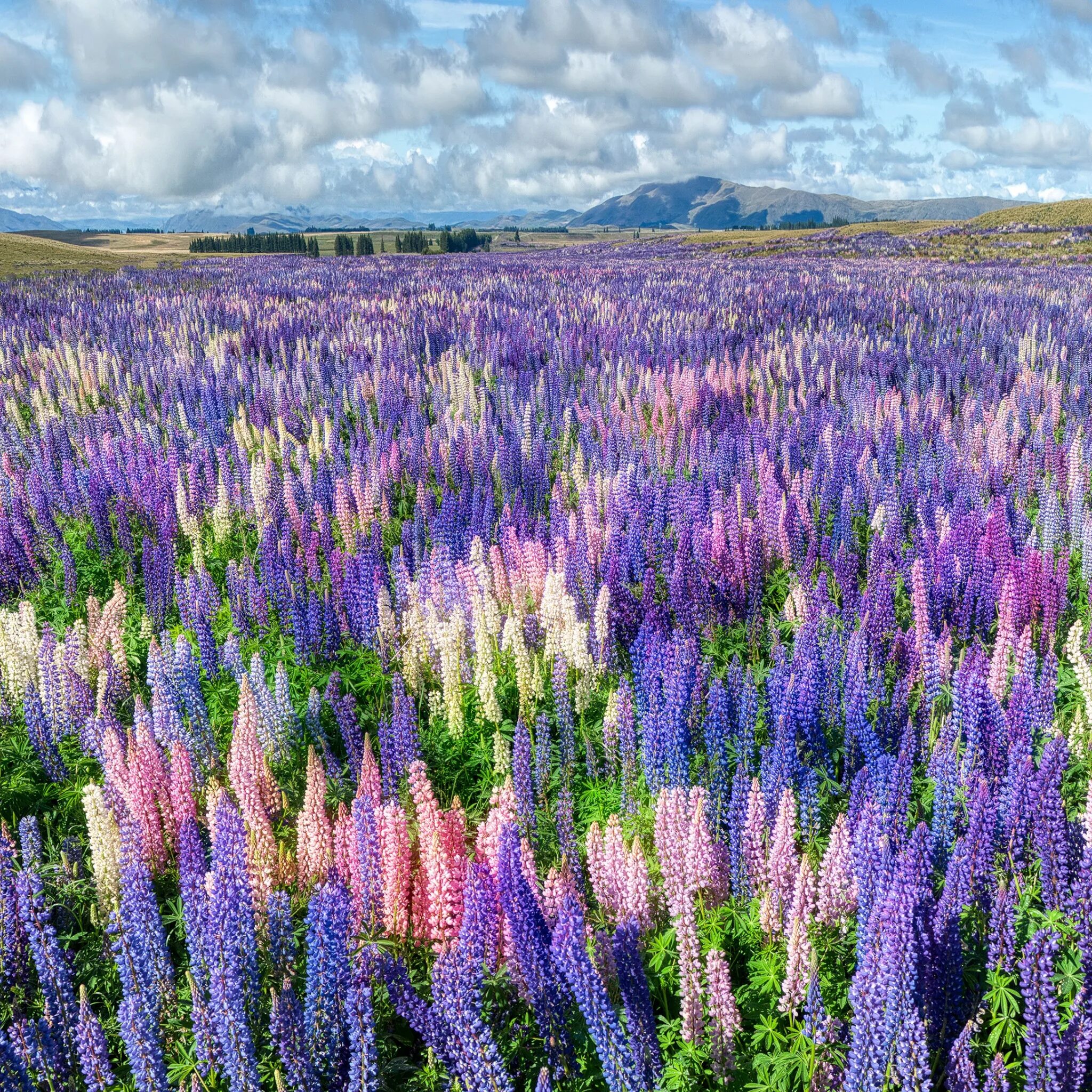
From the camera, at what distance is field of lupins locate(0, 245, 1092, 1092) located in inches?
91.8

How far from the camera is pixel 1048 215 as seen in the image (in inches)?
2360

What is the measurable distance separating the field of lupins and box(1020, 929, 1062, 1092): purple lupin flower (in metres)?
0.01

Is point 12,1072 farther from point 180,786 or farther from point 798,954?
point 798,954

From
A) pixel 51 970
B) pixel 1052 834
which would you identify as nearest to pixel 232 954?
pixel 51 970

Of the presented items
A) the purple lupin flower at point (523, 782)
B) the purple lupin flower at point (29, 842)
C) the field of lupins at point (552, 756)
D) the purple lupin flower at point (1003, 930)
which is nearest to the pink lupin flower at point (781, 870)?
the field of lupins at point (552, 756)

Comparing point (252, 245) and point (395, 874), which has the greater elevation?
point (252, 245)

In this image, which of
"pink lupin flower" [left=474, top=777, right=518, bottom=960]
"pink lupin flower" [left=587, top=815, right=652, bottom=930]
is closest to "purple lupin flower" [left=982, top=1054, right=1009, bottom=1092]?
"pink lupin flower" [left=587, top=815, right=652, bottom=930]

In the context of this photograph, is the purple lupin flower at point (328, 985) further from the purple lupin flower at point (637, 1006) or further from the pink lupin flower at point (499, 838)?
the purple lupin flower at point (637, 1006)

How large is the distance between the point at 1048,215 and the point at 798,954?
7345 centimetres

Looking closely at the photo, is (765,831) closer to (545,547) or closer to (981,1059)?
(981,1059)

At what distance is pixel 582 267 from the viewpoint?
3684cm

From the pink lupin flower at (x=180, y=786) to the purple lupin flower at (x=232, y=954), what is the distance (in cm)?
56

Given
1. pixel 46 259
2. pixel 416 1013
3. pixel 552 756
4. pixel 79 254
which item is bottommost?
pixel 552 756

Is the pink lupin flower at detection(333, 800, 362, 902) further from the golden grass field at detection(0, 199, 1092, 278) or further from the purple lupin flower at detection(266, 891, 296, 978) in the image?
the golden grass field at detection(0, 199, 1092, 278)
